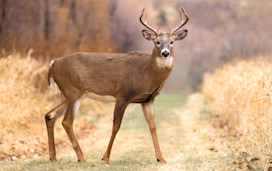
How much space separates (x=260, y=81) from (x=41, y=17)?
1625 centimetres

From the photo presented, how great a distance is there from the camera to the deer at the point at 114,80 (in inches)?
269

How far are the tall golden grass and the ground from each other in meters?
0.37

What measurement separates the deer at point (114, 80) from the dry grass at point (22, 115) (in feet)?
4.11

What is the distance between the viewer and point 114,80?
23.3ft

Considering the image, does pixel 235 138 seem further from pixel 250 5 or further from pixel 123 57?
pixel 250 5

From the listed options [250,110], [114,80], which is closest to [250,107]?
[250,110]

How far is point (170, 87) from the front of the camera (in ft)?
111

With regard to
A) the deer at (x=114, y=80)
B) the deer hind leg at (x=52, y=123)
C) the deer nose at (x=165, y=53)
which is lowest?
the deer hind leg at (x=52, y=123)

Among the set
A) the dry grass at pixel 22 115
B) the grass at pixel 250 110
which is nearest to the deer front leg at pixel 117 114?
the dry grass at pixel 22 115

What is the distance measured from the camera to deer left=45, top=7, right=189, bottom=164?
22.4 ft

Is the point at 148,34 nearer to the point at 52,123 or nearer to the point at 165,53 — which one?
the point at 165,53

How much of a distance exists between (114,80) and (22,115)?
281 centimetres

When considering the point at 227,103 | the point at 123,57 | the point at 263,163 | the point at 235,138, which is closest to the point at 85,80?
the point at 123,57

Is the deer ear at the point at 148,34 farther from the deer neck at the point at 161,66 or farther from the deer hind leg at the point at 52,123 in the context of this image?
the deer hind leg at the point at 52,123
